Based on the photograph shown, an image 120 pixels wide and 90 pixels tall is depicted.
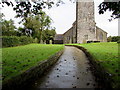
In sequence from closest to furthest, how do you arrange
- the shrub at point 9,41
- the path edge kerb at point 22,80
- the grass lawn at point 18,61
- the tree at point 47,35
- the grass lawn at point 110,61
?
the path edge kerb at point 22,80 < the grass lawn at point 110,61 < the grass lawn at point 18,61 < the shrub at point 9,41 < the tree at point 47,35

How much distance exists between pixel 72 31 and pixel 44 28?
1167 cm

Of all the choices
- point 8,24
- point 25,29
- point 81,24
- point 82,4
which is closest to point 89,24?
point 81,24

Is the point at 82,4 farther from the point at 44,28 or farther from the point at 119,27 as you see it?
the point at 119,27

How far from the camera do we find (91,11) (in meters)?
43.2

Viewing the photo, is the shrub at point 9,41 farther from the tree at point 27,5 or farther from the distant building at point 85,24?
the distant building at point 85,24

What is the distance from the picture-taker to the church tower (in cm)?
4306

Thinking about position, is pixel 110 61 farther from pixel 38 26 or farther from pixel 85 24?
pixel 38 26

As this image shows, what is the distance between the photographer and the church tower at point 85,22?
43.1 metres

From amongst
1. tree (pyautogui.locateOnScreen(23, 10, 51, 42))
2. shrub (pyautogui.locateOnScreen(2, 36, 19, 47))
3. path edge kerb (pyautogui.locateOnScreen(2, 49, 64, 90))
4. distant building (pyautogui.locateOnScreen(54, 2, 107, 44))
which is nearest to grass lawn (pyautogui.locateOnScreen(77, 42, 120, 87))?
path edge kerb (pyautogui.locateOnScreen(2, 49, 64, 90))

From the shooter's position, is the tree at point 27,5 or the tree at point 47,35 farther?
the tree at point 47,35

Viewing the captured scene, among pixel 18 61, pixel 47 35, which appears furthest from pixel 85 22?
pixel 18 61

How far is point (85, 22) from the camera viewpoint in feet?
142

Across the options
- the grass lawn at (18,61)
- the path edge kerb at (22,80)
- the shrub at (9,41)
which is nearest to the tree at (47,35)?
the shrub at (9,41)

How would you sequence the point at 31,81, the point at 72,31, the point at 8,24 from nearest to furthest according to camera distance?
the point at 31,81
the point at 72,31
the point at 8,24
